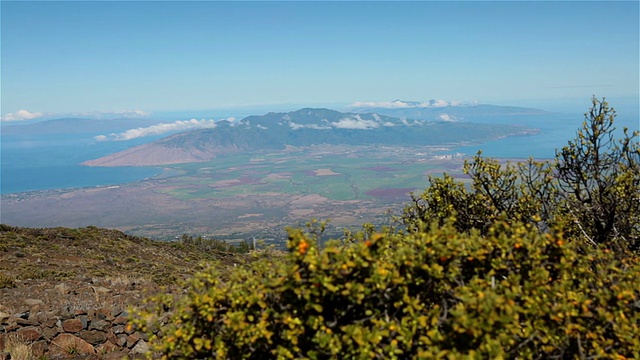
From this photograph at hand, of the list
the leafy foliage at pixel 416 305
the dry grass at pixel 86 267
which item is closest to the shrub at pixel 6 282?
the dry grass at pixel 86 267

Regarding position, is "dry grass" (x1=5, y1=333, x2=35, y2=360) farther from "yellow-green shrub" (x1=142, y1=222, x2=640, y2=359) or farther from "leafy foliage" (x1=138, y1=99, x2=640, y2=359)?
"yellow-green shrub" (x1=142, y1=222, x2=640, y2=359)

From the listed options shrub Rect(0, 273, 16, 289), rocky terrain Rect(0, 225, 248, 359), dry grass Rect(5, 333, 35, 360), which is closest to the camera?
dry grass Rect(5, 333, 35, 360)

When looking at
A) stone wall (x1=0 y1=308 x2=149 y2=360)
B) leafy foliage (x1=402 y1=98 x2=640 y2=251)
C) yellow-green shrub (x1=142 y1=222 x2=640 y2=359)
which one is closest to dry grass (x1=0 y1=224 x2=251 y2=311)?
stone wall (x1=0 y1=308 x2=149 y2=360)

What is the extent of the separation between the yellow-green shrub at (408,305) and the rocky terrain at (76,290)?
4.08 feet

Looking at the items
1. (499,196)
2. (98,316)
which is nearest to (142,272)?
(98,316)

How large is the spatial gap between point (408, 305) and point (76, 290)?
16362 mm

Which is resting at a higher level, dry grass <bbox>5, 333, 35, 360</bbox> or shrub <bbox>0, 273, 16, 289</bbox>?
dry grass <bbox>5, 333, 35, 360</bbox>

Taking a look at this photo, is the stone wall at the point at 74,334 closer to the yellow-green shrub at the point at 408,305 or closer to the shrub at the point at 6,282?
the shrub at the point at 6,282

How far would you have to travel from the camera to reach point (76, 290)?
1645cm

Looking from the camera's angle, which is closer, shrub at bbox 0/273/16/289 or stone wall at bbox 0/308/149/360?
stone wall at bbox 0/308/149/360

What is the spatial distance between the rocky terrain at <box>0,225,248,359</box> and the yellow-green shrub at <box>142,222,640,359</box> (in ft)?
4.08

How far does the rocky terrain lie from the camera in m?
10.5

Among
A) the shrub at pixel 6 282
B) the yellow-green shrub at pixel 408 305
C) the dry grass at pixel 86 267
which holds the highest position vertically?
the yellow-green shrub at pixel 408 305

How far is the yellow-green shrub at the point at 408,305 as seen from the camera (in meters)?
4.34
